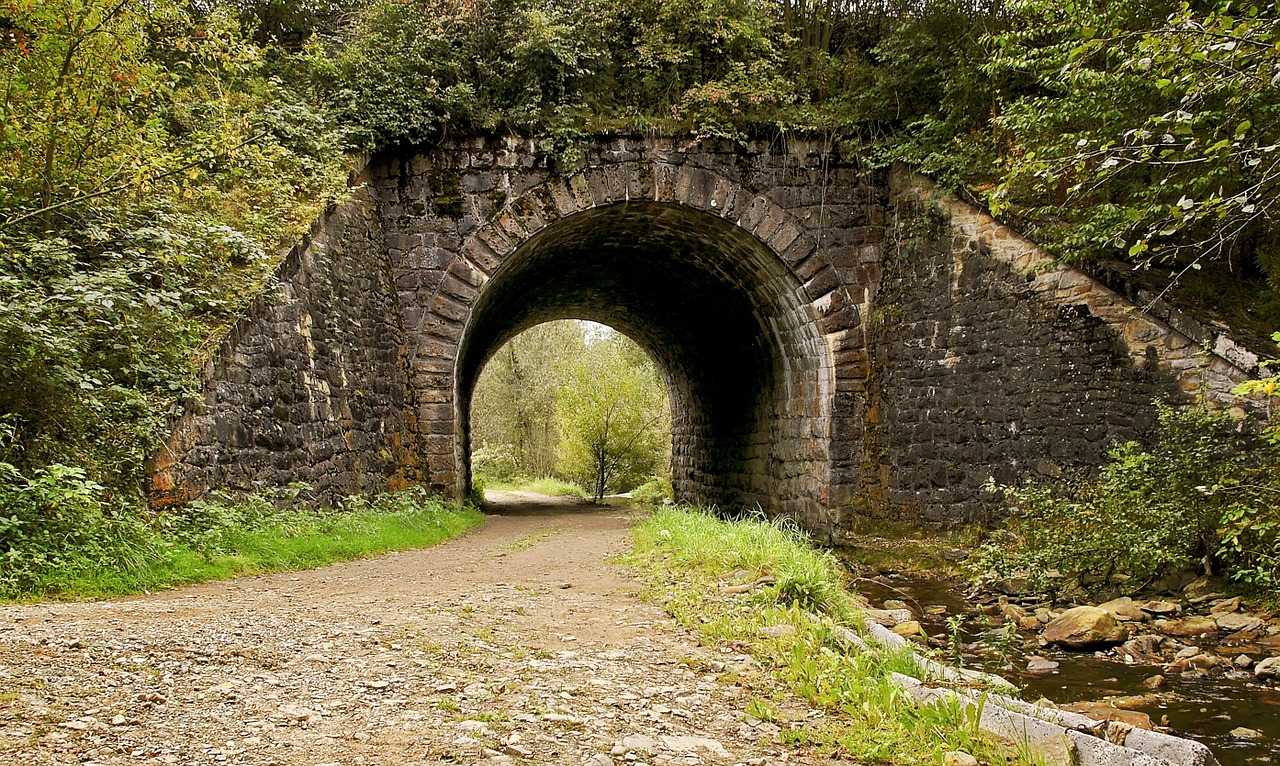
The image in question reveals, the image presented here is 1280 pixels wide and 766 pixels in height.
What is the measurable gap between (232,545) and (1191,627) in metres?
7.75

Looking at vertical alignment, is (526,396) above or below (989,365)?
below

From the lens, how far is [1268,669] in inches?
197

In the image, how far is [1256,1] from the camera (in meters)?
7.36

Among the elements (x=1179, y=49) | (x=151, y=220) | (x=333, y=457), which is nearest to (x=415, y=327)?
(x=333, y=457)

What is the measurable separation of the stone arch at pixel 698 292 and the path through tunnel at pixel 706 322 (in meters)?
0.04

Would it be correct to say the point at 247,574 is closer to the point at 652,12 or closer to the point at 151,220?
the point at 151,220

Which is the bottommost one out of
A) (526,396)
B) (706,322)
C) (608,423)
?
(608,423)

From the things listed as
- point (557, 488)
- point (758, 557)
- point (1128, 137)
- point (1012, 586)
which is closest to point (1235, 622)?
point (1012, 586)

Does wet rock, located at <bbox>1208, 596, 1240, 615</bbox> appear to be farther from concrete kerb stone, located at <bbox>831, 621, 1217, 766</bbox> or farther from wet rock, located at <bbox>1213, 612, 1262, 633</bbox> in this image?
concrete kerb stone, located at <bbox>831, 621, 1217, 766</bbox>

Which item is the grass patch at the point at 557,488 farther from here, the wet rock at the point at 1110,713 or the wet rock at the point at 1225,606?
the wet rock at the point at 1110,713

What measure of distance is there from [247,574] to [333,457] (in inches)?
125

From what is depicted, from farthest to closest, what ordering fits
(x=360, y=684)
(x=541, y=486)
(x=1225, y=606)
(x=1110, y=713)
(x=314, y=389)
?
(x=541, y=486) < (x=314, y=389) < (x=1225, y=606) < (x=1110, y=713) < (x=360, y=684)

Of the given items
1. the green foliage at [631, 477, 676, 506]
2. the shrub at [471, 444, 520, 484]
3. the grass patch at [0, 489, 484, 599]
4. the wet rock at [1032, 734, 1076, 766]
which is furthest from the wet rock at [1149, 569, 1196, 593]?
the shrub at [471, 444, 520, 484]

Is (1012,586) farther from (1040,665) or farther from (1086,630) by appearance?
(1040,665)
